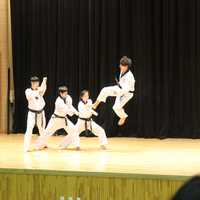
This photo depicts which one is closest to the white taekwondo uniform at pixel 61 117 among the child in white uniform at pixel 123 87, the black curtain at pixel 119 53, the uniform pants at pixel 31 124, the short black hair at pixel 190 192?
the uniform pants at pixel 31 124

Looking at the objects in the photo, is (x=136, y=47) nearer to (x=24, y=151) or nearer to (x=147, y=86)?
(x=147, y=86)

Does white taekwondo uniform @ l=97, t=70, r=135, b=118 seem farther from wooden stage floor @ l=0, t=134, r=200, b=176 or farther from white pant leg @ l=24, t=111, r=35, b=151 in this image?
white pant leg @ l=24, t=111, r=35, b=151

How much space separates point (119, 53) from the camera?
1191 cm

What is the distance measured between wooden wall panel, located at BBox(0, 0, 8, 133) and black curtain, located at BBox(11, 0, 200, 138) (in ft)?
1.11

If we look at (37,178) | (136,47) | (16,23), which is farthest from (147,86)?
(37,178)

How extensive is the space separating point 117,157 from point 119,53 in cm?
458

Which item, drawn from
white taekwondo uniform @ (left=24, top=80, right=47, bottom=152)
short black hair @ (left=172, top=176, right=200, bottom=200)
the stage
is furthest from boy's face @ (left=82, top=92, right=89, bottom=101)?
short black hair @ (left=172, top=176, right=200, bottom=200)

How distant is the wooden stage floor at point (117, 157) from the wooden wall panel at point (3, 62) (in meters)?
1.83

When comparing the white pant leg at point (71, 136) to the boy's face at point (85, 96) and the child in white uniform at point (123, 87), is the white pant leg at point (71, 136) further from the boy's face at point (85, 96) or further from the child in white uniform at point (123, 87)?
the child in white uniform at point (123, 87)

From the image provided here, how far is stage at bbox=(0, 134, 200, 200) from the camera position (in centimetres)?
532

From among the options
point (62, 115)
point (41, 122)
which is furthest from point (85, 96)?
point (41, 122)

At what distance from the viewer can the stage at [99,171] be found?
532cm

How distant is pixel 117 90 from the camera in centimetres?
864

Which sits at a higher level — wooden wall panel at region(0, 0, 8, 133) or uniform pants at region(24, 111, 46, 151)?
wooden wall panel at region(0, 0, 8, 133)
